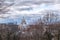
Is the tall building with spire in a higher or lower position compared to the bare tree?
lower

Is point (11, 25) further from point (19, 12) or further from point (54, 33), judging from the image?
point (54, 33)

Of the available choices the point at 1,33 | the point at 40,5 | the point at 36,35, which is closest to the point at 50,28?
the point at 36,35

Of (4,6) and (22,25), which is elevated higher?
(4,6)

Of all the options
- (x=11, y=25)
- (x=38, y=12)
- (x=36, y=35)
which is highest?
(x=38, y=12)

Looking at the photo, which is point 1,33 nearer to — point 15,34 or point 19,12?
point 15,34

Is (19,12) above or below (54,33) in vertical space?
above

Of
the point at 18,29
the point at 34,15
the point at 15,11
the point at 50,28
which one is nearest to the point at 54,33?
the point at 50,28

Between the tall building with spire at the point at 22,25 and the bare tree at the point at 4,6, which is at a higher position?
the bare tree at the point at 4,6

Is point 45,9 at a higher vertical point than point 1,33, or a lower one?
higher
